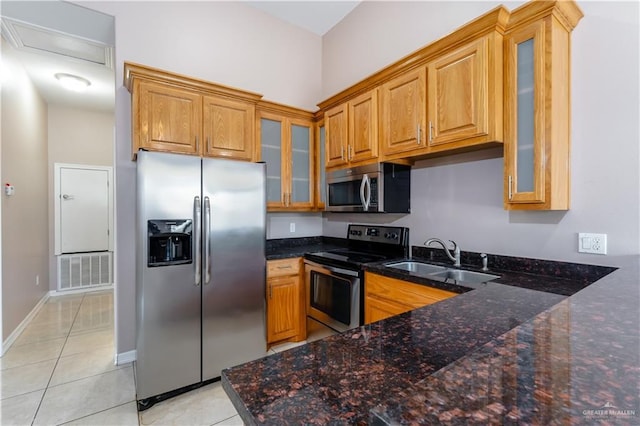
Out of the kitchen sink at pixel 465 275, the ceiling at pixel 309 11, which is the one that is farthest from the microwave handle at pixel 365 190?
the ceiling at pixel 309 11

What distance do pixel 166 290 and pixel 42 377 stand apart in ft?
4.39

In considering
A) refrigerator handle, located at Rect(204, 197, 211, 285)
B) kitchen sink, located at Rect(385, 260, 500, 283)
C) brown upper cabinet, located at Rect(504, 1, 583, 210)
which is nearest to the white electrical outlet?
brown upper cabinet, located at Rect(504, 1, 583, 210)

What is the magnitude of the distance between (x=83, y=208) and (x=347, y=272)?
4.75 m

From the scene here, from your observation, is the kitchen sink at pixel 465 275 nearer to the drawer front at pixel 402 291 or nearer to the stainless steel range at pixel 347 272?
the drawer front at pixel 402 291

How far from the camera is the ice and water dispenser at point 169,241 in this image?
2.06 m

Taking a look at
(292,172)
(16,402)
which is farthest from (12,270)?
(292,172)

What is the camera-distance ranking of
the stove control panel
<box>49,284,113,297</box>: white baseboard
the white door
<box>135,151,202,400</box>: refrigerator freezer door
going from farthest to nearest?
the white door
<box>49,284,113,297</box>: white baseboard
the stove control panel
<box>135,151,202,400</box>: refrigerator freezer door

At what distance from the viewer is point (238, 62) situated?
325 cm

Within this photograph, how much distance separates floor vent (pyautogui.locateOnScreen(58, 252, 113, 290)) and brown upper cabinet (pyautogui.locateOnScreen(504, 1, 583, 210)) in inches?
Result: 226

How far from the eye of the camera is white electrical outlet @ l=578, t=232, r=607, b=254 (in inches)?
65.7

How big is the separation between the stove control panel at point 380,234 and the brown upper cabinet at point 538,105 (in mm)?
1005

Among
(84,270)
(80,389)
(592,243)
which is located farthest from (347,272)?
(84,270)

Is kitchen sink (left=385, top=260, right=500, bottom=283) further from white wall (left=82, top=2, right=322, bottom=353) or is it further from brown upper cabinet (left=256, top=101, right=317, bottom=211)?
white wall (left=82, top=2, right=322, bottom=353)

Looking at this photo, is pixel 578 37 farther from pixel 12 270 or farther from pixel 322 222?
pixel 12 270
